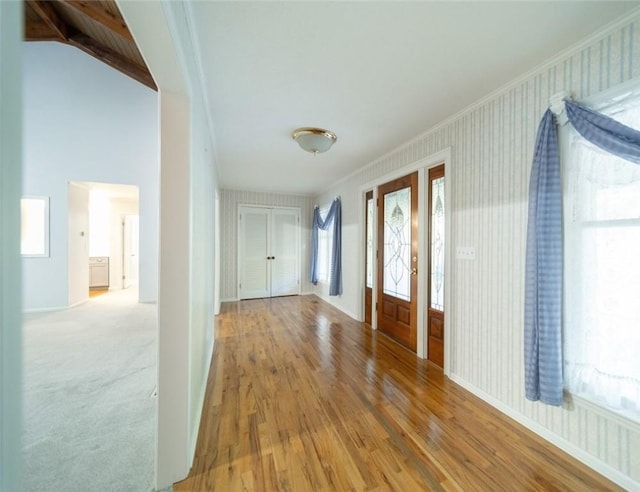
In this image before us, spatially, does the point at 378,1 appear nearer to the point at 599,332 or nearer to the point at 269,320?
the point at 599,332

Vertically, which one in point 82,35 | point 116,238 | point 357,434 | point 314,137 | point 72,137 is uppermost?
point 82,35

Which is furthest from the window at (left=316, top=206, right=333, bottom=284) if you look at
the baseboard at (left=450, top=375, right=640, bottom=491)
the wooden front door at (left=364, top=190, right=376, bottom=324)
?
the baseboard at (left=450, top=375, right=640, bottom=491)

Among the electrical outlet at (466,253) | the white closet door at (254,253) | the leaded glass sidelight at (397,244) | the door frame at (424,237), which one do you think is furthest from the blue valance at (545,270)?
the white closet door at (254,253)

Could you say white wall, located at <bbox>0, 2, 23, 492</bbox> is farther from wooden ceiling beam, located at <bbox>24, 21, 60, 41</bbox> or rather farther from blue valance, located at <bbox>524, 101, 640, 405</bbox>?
wooden ceiling beam, located at <bbox>24, 21, 60, 41</bbox>

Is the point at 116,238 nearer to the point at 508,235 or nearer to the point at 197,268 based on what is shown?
the point at 197,268

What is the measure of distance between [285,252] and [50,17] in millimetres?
5329

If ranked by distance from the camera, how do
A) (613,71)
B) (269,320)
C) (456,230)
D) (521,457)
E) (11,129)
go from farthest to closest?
(269,320)
(456,230)
(521,457)
(613,71)
(11,129)

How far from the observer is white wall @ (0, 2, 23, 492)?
278 mm

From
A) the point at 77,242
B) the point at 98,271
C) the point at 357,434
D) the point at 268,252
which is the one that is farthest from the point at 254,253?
the point at 357,434

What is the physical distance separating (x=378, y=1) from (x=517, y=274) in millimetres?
1954

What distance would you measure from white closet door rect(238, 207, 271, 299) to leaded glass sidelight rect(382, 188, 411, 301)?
3.13 meters

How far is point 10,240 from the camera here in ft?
0.96

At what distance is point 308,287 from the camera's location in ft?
20.2

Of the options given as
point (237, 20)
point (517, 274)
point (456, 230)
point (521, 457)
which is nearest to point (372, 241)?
point (456, 230)
